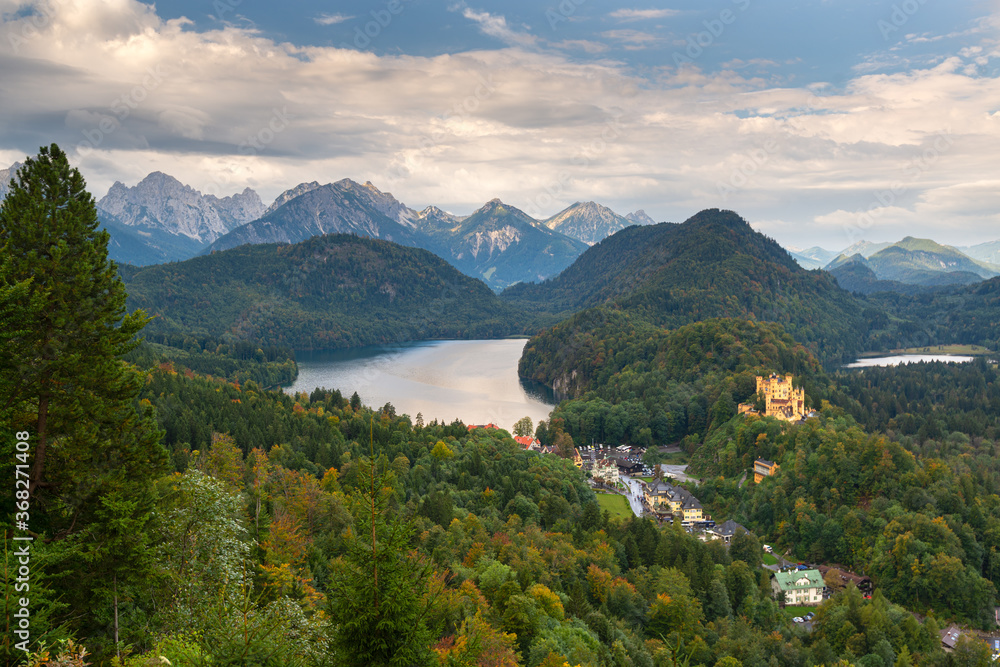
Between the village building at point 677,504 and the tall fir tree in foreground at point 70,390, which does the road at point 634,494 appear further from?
the tall fir tree in foreground at point 70,390

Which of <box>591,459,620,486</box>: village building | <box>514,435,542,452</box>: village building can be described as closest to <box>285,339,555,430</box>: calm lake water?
<box>514,435,542,452</box>: village building

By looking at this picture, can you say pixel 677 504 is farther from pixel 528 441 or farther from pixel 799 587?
pixel 528 441

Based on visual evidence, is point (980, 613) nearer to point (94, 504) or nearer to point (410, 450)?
point (410, 450)

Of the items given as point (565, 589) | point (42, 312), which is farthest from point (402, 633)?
point (565, 589)

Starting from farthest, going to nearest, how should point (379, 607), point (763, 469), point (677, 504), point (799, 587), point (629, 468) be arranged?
1. point (629, 468)
2. point (763, 469)
3. point (677, 504)
4. point (799, 587)
5. point (379, 607)

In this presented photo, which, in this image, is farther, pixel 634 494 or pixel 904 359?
pixel 904 359

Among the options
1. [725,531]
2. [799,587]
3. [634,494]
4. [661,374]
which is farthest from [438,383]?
[799,587]
